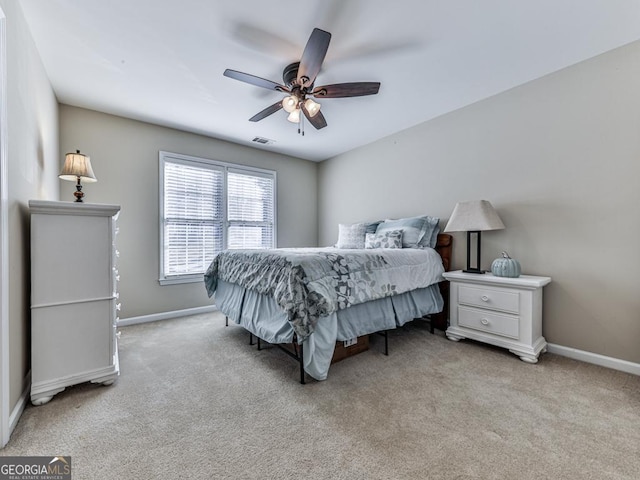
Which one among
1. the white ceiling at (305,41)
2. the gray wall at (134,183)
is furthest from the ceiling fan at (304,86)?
the gray wall at (134,183)

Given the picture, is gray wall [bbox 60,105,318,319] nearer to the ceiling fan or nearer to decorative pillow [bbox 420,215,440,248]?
the ceiling fan

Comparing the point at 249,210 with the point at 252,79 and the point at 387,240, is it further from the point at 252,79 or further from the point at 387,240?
the point at 252,79

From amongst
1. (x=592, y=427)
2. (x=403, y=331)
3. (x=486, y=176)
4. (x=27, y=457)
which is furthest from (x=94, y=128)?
(x=592, y=427)

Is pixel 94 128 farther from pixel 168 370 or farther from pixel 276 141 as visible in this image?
pixel 168 370

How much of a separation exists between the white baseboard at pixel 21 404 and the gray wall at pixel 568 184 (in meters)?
3.73

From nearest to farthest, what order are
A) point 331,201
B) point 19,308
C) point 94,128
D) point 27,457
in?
1. point 27,457
2. point 19,308
3. point 94,128
4. point 331,201

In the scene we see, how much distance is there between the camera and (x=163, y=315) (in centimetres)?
352

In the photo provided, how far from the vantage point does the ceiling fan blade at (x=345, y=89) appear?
216 cm

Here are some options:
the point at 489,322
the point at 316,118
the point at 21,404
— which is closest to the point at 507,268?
the point at 489,322

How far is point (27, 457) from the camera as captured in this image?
4.25ft

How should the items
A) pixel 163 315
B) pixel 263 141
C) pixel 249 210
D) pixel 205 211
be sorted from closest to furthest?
pixel 163 315 < pixel 205 211 < pixel 263 141 < pixel 249 210

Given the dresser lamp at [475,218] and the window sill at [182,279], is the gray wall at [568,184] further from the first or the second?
the window sill at [182,279]

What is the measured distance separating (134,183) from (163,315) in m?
1.69

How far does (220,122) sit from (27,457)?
3.29m
